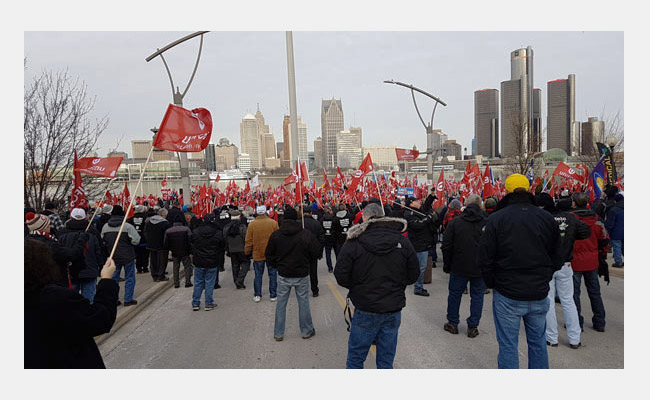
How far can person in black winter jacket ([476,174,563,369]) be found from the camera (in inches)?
139

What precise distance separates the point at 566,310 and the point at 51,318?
5.40 meters

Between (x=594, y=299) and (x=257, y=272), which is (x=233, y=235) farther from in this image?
(x=594, y=299)

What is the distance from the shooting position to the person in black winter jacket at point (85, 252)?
5.46 m

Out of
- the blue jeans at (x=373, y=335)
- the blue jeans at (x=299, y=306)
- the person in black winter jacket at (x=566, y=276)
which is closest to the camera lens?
the blue jeans at (x=373, y=335)

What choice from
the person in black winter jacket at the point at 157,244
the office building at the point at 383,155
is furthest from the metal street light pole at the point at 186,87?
the office building at the point at 383,155

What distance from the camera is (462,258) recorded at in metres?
5.55

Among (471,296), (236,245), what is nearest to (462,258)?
(471,296)

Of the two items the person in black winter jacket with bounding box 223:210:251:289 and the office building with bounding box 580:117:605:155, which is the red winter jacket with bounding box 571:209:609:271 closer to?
the person in black winter jacket with bounding box 223:210:251:289

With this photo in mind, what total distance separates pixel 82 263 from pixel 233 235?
3.84m

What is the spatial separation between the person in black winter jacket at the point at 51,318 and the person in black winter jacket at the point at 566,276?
4640 mm

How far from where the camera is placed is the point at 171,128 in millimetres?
5250

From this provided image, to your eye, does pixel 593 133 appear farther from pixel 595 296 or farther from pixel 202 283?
pixel 202 283

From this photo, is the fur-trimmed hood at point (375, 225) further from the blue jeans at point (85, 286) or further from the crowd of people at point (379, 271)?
the blue jeans at point (85, 286)

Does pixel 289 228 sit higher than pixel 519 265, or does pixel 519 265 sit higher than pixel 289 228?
pixel 289 228
